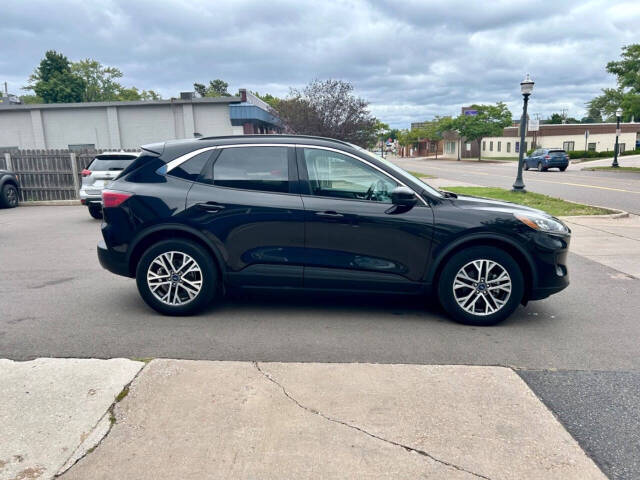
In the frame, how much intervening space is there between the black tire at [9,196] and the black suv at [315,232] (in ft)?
41.0

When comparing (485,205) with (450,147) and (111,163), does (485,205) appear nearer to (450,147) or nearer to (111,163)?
(111,163)

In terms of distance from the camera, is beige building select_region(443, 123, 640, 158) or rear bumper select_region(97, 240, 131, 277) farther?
beige building select_region(443, 123, 640, 158)

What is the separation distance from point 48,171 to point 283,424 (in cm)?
1689

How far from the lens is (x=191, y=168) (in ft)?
15.9

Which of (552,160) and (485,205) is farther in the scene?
(552,160)

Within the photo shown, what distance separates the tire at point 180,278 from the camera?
4719mm

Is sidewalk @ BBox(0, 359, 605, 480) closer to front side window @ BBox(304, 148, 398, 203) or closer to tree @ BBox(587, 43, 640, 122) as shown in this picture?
front side window @ BBox(304, 148, 398, 203)

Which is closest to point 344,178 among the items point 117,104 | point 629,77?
point 117,104

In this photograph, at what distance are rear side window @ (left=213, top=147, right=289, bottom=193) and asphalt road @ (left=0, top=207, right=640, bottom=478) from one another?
1325 mm

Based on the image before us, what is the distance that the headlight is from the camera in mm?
4570

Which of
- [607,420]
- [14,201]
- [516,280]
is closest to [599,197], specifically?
[516,280]

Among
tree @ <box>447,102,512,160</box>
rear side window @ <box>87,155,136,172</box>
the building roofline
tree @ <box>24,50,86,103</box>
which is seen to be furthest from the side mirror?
tree @ <box>24,50,86,103</box>

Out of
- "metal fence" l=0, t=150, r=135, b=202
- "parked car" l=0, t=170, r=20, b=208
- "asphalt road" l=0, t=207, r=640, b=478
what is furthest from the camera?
"metal fence" l=0, t=150, r=135, b=202

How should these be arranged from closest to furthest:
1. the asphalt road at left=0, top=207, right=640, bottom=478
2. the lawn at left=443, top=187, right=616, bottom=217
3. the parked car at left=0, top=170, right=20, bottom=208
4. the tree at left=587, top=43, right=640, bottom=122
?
the asphalt road at left=0, top=207, right=640, bottom=478, the lawn at left=443, top=187, right=616, bottom=217, the parked car at left=0, top=170, right=20, bottom=208, the tree at left=587, top=43, right=640, bottom=122
